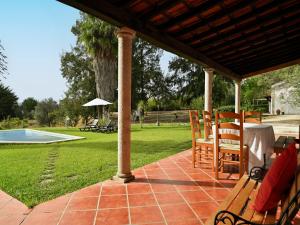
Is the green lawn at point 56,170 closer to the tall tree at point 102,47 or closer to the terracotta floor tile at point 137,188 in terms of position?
the terracotta floor tile at point 137,188

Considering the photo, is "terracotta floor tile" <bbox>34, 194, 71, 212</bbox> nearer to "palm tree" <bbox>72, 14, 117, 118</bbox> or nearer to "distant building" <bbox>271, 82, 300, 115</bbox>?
"palm tree" <bbox>72, 14, 117, 118</bbox>

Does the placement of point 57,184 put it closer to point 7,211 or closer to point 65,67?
point 7,211

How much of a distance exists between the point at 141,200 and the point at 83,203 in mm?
796

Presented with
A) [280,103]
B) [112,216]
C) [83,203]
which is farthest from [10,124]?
[280,103]

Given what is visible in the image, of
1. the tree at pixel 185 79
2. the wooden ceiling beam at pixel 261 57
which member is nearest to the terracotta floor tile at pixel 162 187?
the wooden ceiling beam at pixel 261 57

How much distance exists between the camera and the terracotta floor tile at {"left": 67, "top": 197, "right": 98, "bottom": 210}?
131 inches

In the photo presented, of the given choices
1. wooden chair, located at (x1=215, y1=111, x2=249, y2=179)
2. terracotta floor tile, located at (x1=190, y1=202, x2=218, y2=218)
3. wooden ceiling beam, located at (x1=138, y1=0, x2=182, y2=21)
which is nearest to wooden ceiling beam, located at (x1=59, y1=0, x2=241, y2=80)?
wooden ceiling beam, located at (x1=138, y1=0, x2=182, y2=21)

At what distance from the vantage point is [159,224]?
2859mm

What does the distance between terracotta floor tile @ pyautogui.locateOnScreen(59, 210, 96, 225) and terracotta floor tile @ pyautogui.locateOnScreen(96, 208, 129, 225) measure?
0.09 m

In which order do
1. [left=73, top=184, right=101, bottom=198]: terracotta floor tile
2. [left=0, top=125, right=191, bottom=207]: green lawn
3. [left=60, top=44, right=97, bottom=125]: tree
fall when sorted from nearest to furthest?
[left=73, top=184, right=101, bottom=198]: terracotta floor tile, [left=0, top=125, right=191, bottom=207]: green lawn, [left=60, top=44, right=97, bottom=125]: tree

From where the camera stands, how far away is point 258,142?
463 cm

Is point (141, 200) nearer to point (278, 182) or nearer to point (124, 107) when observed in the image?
point (124, 107)

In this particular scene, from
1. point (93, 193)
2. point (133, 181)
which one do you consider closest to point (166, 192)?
point (133, 181)

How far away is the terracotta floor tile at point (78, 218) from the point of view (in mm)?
2916
